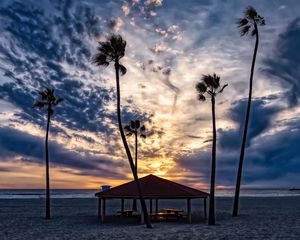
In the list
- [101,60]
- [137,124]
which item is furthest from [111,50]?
[137,124]

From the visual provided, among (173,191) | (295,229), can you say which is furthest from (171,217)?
(295,229)

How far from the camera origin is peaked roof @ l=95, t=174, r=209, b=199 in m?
28.2

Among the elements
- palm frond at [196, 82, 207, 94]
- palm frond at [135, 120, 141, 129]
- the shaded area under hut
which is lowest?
the shaded area under hut

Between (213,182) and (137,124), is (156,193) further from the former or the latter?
(137,124)

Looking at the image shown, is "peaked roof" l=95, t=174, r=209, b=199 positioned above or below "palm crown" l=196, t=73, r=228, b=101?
below

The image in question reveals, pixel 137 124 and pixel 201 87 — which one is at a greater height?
pixel 137 124

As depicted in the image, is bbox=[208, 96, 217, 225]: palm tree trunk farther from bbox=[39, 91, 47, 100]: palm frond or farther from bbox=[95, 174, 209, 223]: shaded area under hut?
bbox=[39, 91, 47, 100]: palm frond

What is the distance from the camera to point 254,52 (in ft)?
108

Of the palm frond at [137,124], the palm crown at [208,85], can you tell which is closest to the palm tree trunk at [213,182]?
the palm crown at [208,85]

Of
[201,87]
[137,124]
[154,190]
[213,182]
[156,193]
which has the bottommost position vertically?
[156,193]

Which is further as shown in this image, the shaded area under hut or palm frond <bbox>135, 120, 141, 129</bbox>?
palm frond <bbox>135, 120, 141, 129</bbox>

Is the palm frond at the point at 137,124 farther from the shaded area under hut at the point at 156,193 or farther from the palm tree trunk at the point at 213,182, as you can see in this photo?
the palm tree trunk at the point at 213,182

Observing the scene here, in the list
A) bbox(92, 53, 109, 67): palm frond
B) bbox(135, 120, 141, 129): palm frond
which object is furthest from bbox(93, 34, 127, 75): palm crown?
bbox(135, 120, 141, 129): palm frond

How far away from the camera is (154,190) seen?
2881 centimetres
